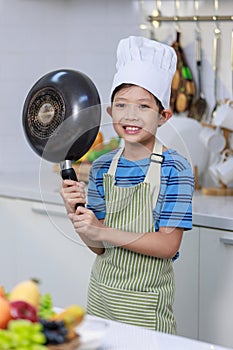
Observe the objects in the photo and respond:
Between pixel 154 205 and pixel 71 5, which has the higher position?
pixel 71 5

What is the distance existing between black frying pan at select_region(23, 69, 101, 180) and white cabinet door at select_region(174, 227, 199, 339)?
0.65m

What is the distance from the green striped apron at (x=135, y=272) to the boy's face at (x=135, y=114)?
0.08 meters

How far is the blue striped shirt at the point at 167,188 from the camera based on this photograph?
6.24ft

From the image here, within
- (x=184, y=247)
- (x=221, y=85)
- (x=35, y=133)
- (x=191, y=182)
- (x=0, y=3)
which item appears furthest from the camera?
(x=0, y=3)

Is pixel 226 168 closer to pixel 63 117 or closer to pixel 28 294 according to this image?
pixel 63 117

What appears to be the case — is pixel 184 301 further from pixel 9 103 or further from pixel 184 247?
pixel 9 103

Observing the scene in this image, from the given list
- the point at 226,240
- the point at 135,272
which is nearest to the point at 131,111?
the point at 135,272

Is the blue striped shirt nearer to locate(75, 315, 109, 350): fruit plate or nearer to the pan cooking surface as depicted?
the pan cooking surface

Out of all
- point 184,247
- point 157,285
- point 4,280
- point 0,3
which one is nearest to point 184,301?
point 184,247

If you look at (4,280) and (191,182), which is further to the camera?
(4,280)

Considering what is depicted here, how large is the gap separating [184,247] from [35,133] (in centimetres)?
74

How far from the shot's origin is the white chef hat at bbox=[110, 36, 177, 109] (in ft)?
6.20

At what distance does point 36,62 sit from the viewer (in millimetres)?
3238

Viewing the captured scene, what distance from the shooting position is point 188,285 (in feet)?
7.91
